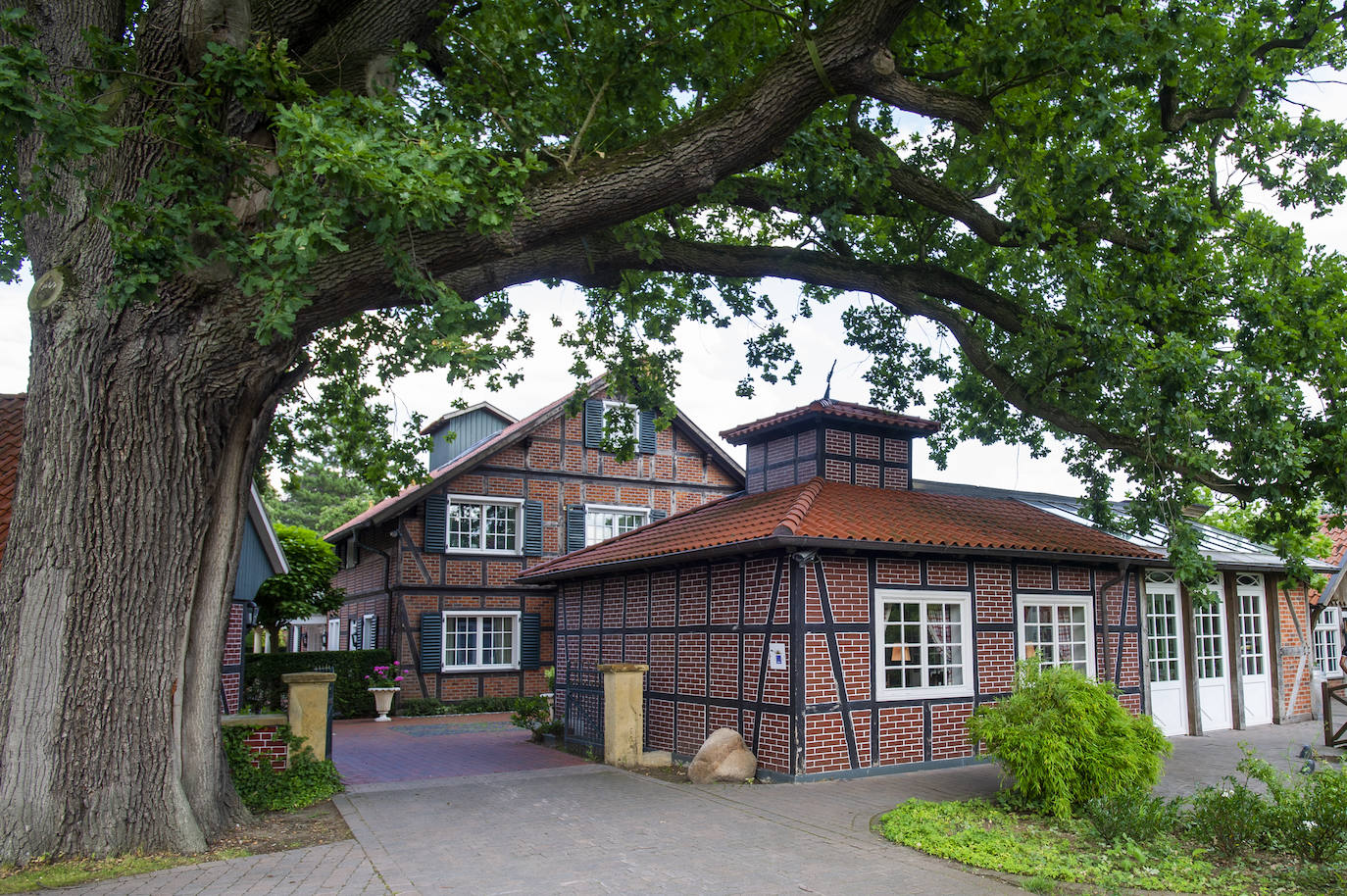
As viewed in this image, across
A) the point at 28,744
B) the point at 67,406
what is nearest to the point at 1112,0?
the point at 67,406

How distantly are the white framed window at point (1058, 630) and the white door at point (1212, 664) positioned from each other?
284 cm

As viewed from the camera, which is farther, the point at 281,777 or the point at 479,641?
the point at 479,641

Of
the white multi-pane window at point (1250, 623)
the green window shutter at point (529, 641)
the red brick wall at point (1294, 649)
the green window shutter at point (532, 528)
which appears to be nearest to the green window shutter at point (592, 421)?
the green window shutter at point (532, 528)

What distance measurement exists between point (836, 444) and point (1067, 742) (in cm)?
595

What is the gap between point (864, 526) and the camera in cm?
1098

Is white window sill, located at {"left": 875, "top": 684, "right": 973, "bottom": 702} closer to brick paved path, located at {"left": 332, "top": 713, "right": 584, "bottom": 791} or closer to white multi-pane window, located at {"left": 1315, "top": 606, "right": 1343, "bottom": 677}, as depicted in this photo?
brick paved path, located at {"left": 332, "top": 713, "right": 584, "bottom": 791}

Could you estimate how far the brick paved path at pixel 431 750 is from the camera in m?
11.8

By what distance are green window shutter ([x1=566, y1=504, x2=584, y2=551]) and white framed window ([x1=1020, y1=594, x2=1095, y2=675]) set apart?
11941mm

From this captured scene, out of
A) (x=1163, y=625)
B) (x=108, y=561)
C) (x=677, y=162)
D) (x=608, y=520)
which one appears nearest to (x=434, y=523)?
(x=608, y=520)

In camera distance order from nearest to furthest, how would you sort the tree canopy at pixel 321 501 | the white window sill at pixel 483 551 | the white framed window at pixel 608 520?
the white window sill at pixel 483 551, the white framed window at pixel 608 520, the tree canopy at pixel 321 501

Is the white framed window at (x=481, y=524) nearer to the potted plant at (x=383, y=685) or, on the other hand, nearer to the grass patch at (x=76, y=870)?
the potted plant at (x=383, y=685)

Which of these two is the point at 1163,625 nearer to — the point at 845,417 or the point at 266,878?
the point at 845,417

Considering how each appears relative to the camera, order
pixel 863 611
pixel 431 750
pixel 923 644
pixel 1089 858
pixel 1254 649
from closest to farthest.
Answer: pixel 1089 858 → pixel 863 611 → pixel 923 644 → pixel 431 750 → pixel 1254 649

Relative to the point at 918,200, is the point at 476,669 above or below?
below
